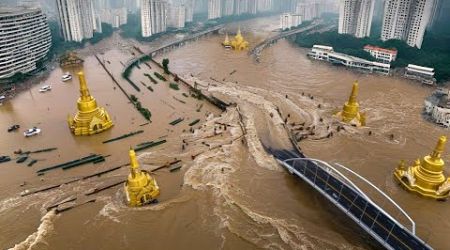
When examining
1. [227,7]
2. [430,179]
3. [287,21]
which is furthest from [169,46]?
[430,179]

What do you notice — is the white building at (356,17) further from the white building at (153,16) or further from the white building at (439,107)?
the white building at (153,16)

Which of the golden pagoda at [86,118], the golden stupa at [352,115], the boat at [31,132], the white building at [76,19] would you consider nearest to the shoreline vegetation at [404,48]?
the golden stupa at [352,115]

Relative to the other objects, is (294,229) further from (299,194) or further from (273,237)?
(299,194)

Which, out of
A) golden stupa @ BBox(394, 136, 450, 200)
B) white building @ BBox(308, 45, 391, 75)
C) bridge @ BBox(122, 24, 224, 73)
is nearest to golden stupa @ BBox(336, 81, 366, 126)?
golden stupa @ BBox(394, 136, 450, 200)

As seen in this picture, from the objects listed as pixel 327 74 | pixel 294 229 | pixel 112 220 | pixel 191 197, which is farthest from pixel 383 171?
pixel 327 74

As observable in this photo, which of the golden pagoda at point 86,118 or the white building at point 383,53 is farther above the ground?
the white building at point 383,53

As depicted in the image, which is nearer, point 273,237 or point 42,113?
point 273,237
